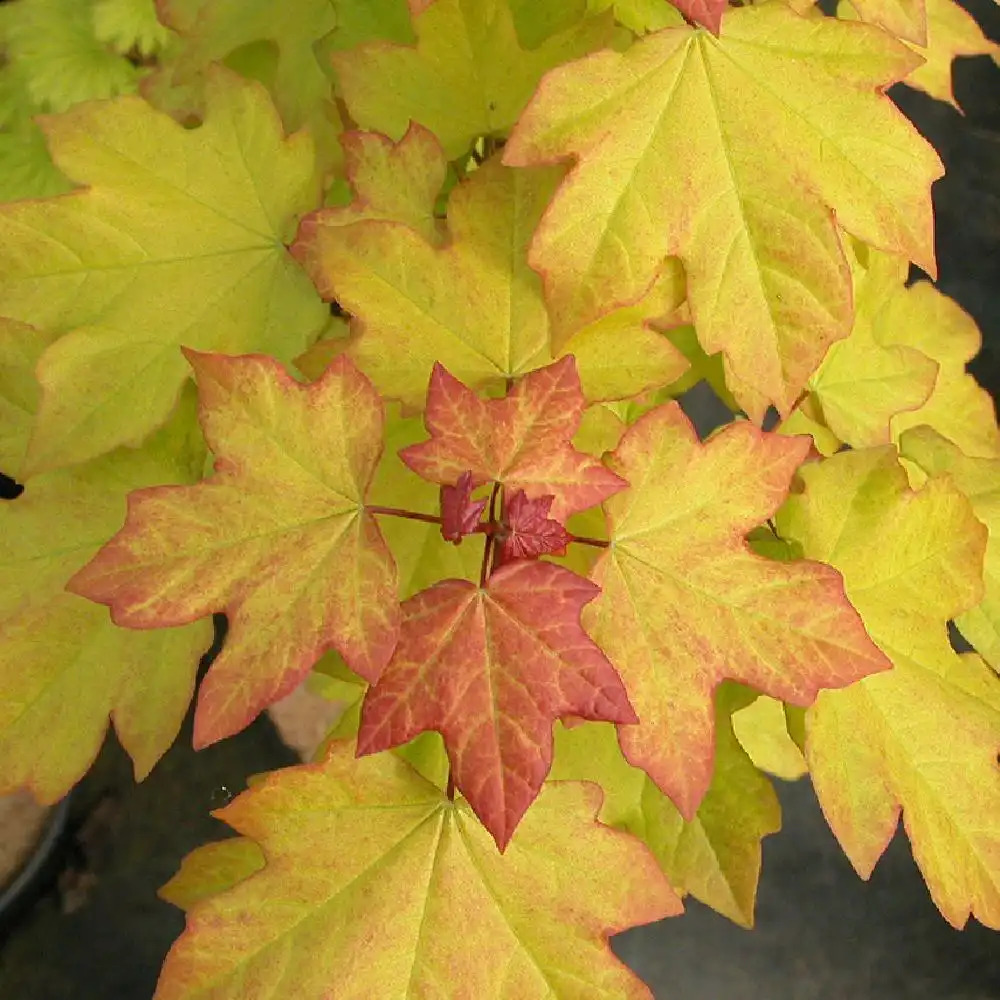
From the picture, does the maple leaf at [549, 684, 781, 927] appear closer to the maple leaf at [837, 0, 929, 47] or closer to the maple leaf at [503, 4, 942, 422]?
the maple leaf at [503, 4, 942, 422]

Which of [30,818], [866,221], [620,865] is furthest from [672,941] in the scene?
[866,221]

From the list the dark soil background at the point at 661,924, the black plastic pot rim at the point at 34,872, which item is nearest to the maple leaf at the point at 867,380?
the dark soil background at the point at 661,924

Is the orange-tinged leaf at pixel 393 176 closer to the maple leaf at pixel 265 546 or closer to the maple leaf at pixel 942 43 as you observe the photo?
the maple leaf at pixel 265 546

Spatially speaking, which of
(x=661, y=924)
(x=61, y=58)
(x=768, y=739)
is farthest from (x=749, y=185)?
(x=661, y=924)

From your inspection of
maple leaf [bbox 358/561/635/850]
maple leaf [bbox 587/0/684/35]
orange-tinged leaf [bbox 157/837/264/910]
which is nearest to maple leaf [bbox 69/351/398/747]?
maple leaf [bbox 358/561/635/850]

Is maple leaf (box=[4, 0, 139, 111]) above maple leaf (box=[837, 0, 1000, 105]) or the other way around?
the other way around

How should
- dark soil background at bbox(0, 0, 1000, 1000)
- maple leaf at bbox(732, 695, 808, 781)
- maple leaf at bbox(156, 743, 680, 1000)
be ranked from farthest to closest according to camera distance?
1. dark soil background at bbox(0, 0, 1000, 1000)
2. maple leaf at bbox(732, 695, 808, 781)
3. maple leaf at bbox(156, 743, 680, 1000)
